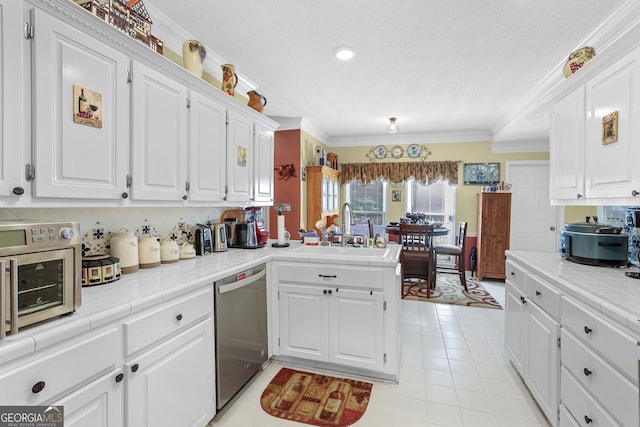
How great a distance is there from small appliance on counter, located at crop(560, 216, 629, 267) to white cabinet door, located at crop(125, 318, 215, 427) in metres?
2.34

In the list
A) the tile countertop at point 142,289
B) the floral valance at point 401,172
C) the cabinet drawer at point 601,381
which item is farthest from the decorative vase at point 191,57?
the floral valance at point 401,172

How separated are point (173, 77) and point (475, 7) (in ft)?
6.58

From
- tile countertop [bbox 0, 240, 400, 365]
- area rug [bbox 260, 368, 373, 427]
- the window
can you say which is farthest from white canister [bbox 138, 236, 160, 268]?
the window

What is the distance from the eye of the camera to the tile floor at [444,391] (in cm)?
186

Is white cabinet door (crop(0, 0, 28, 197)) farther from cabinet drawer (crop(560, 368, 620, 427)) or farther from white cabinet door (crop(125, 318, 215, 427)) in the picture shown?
cabinet drawer (crop(560, 368, 620, 427))

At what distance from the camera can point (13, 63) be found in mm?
1079

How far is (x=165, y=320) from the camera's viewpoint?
1.41 metres

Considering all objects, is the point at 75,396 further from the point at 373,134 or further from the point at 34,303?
the point at 373,134

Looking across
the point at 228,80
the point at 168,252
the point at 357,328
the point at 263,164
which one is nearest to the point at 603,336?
the point at 357,328

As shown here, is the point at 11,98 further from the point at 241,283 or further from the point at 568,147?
the point at 568,147

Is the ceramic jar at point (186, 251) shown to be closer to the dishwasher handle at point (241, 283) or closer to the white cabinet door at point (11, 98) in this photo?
the dishwasher handle at point (241, 283)

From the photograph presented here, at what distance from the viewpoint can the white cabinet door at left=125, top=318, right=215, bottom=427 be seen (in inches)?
50.3

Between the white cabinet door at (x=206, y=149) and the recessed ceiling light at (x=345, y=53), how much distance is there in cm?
108

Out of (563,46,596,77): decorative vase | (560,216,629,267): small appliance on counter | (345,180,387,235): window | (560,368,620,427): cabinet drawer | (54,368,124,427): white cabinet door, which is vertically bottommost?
(560,368,620,427): cabinet drawer
